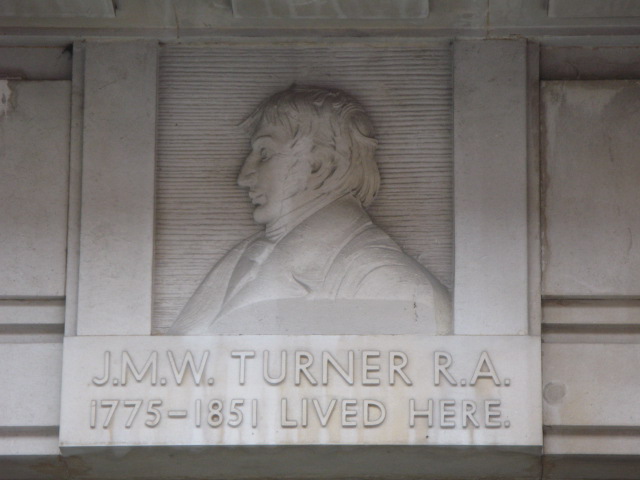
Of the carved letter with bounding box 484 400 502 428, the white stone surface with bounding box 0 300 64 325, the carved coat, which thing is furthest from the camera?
the white stone surface with bounding box 0 300 64 325

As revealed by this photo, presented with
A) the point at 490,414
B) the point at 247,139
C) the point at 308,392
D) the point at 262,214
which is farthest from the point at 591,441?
the point at 247,139

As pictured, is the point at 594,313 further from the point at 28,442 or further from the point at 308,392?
the point at 28,442

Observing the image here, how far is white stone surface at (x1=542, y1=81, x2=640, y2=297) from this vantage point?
8.12m

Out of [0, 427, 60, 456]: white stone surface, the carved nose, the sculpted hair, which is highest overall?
the sculpted hair

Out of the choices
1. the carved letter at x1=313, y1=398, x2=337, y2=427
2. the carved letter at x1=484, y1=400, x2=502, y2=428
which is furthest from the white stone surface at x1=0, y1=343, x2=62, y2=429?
the carved letter at x1=484, y1=400, x2=502, y2=428

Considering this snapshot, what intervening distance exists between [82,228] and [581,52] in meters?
2.66

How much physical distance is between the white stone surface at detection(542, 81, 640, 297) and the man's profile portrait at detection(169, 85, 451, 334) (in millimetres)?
652

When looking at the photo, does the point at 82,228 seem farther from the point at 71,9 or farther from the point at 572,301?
Answer: the point at 572,301

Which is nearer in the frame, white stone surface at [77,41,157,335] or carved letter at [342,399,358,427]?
carved letter at [342,399,358,427]

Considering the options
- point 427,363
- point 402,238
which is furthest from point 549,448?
point 402,238

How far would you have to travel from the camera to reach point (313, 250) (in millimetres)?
8141

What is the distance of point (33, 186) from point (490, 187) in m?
2.28

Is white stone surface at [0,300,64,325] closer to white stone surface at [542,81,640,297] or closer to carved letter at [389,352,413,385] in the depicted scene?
carved letter at [389,352,413,385]

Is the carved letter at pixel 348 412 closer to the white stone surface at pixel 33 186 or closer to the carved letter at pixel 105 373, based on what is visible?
the carved letter at pixel 105 373
